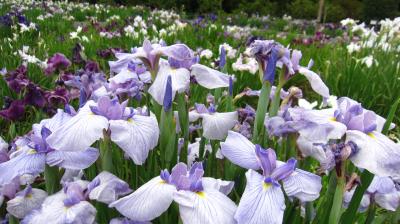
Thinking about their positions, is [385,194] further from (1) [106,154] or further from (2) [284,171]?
(1) [106,154]

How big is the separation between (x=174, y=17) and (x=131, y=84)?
868cm

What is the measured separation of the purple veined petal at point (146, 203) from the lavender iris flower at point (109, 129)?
0.12m

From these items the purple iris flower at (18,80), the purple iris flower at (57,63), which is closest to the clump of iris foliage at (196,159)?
the purple iris flower at (18,80)

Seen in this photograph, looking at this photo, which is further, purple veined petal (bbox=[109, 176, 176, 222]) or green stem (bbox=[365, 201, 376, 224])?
green stem (bbox=[365, 201, 376, 224])

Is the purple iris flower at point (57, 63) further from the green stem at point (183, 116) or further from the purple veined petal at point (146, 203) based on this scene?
the purple veined petal at point (146, 203)

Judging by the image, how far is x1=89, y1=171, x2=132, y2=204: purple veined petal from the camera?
3.38ft

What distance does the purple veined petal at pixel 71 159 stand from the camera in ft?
3.58

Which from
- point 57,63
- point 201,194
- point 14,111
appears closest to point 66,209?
point 201,194

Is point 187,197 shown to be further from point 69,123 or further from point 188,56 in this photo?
point 188,56

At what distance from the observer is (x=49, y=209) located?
1.05 meters

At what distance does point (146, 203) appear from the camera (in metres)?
0.95

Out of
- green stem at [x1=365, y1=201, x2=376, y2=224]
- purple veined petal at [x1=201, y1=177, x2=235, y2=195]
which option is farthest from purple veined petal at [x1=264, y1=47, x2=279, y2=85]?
green stem at [x1=365, y1=201, x2=376, y2=224]

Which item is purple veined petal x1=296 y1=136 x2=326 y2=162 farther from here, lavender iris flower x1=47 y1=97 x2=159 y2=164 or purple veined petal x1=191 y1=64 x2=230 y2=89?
lavender iris flower x1=47 y1=97 x2=159 y2=164

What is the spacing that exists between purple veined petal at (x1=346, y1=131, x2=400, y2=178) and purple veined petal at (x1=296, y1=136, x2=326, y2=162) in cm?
19
